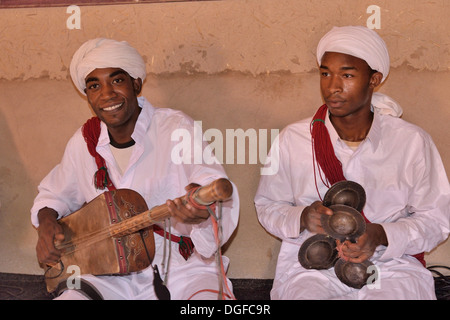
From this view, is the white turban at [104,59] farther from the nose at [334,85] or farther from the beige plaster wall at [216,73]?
the nose at [334,85]

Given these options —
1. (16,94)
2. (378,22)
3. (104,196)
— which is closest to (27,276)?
(16,94)

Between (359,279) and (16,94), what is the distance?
311 centimetres

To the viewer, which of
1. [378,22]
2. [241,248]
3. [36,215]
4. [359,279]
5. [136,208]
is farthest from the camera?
[241,248]

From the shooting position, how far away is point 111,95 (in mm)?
4051

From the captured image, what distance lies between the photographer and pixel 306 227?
379 cm

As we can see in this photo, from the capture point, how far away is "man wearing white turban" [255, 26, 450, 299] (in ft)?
11.9

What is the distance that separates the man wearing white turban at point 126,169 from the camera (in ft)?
12.7

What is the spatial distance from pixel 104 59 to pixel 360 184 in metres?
1.74

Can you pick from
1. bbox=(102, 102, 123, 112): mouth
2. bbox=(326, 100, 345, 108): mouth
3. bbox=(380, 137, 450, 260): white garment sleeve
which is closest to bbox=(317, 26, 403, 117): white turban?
bbox=(326, 100, 345, 108): mouth

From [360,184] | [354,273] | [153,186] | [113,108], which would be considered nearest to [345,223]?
[354,273]

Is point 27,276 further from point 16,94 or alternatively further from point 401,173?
point 401,173

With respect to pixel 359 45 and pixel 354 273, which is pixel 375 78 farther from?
pixel 354 273

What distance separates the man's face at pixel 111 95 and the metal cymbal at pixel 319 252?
1383 mm

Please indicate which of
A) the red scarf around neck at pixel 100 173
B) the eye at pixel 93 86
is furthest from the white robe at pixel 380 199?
the eye at pixel 93 86
